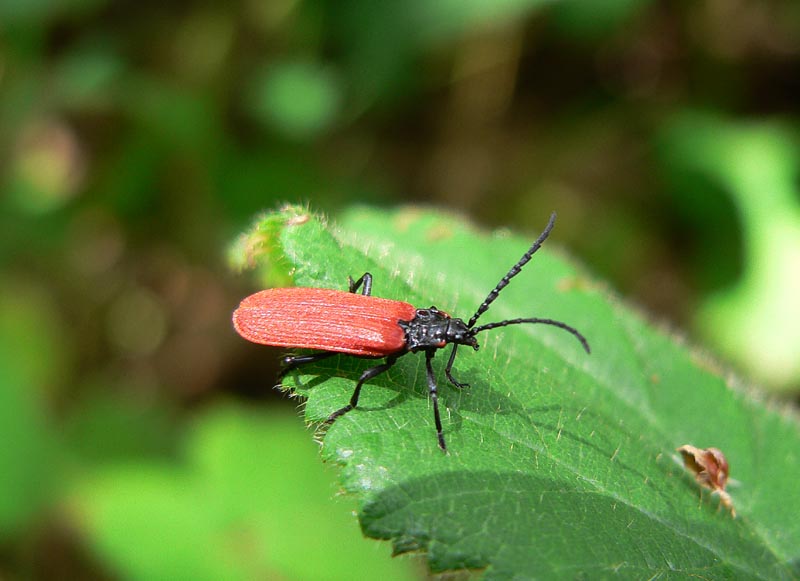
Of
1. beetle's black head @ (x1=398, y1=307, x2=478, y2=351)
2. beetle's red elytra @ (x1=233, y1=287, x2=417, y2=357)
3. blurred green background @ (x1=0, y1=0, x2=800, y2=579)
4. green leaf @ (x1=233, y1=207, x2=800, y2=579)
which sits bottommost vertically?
green leaf @ (x1=233, y1=207, x2=800, y2=579)

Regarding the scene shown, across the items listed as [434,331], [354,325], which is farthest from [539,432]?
[354,325]

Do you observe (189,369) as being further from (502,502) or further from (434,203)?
(502,502)

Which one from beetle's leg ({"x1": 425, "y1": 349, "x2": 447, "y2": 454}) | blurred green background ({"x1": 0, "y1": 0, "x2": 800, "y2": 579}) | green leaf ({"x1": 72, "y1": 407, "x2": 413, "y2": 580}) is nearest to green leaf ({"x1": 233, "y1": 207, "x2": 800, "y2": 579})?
beetle's leg ({"x1": 425, "y1": 349, "x2": 447, "y2": 454})

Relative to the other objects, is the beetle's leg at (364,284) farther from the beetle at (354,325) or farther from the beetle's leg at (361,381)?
the beetle's leg at (361,381)

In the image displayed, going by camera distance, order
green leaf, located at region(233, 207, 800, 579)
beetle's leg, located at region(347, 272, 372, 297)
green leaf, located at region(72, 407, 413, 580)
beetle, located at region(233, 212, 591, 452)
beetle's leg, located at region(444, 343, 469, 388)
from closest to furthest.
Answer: green leaf, located at region(233, 207, 800, 579) → beetle's leg, located at region(444, 343, 469, 388) → beetle, located at region(233, 212, 591, 452) → beetle's leg, located at region(347, 272, 372, 297) → green leaf, located at region(72, 407, 413, 580)

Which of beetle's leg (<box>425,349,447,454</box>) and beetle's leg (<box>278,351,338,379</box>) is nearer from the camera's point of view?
beetle's leg (<box>425,349,447,454</box>)

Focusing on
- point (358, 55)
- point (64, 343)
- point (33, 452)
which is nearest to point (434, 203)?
point (358, 55)

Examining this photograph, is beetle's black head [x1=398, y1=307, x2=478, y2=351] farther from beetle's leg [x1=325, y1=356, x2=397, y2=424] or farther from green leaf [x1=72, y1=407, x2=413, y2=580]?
green leaf [x1=72, y1=407, x2=413, y2=580]
